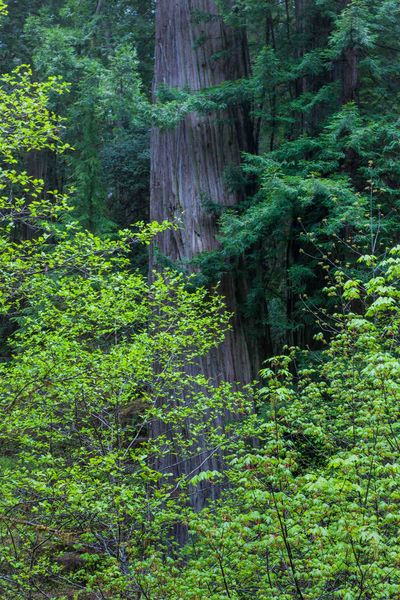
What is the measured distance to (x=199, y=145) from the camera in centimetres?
959

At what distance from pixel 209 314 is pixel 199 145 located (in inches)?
92.4

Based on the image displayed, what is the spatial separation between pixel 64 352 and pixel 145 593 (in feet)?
5.62

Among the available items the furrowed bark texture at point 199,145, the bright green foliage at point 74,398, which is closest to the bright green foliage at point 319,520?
the bright green foliage at point 74,398

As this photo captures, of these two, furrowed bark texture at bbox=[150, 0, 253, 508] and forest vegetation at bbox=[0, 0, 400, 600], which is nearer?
forest vegetation at bbox=[0, 0, 400, 600]

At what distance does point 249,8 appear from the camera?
356 inches

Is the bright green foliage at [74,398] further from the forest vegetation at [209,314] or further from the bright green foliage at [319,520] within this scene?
the bright green foliage at [319,520]

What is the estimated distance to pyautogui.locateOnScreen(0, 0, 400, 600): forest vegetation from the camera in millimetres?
4211

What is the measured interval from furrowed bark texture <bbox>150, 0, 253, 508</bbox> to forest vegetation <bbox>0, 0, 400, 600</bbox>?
3cm

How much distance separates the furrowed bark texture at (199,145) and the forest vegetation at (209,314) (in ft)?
0.10

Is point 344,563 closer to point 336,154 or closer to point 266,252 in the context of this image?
point 336,154

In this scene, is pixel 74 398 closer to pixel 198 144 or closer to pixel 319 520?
pixel 319 520

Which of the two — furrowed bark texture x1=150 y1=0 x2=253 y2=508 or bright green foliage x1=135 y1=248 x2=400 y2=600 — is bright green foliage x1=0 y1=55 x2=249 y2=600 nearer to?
bright green foliage x1=135 y1=248 x2=400 y2=600

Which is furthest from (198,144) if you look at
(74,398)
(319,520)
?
(319,520)

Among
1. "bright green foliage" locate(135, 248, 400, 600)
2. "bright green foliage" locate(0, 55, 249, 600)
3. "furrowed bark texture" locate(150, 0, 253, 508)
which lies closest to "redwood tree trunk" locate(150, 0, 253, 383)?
"furrowed bark texture" locate(150, 0, 253, 508)
